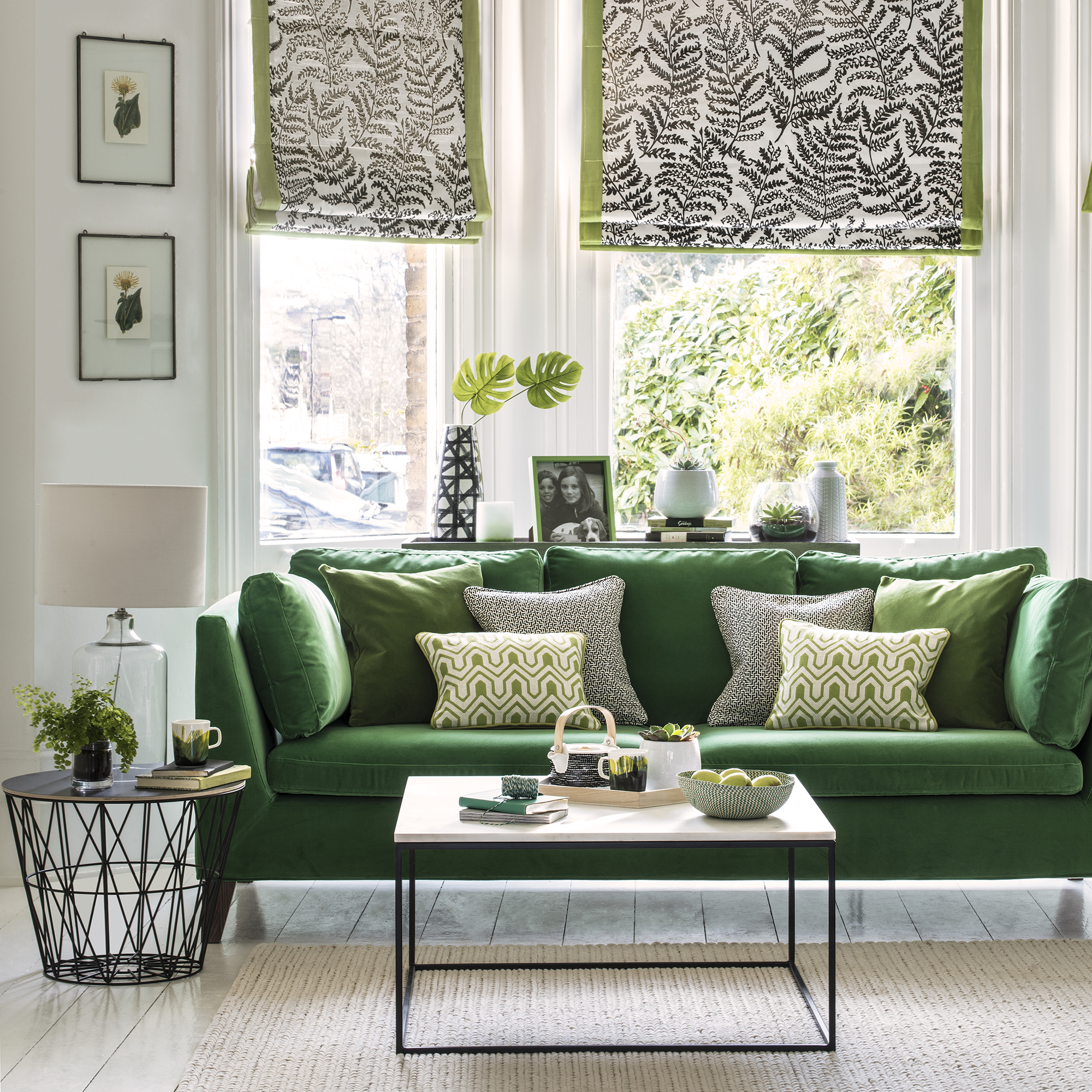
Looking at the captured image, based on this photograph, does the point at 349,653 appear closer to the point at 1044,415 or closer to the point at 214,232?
the point at 214,232

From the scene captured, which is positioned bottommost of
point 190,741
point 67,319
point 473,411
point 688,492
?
point 190,741

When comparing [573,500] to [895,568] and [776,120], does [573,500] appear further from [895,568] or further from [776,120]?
[776,120]

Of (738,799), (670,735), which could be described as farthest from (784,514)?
(738,799)

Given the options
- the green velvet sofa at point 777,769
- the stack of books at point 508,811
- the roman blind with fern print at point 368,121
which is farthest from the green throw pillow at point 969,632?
the roman blind with fern print at point 368,121

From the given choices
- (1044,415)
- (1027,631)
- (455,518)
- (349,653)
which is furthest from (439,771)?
(1044,415)

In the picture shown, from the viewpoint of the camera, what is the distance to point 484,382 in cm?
391

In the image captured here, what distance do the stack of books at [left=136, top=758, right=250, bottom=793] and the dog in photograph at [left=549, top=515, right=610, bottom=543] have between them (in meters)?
1.57

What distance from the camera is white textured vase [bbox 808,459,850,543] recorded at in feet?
13.0

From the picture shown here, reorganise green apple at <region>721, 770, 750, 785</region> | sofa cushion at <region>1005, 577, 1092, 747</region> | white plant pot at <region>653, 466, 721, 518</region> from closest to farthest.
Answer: green apple at <region>721, 770, 750, 785</region>, sofa cushion at <region>1005, 577, 1092, 747</region>, white plant pot at <region>653, 466, 721, 518</region>

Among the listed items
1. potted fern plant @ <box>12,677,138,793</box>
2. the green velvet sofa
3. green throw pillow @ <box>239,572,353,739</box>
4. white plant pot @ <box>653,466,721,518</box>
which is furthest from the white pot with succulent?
potted fern plant @ <box>12,677,138,793</box>

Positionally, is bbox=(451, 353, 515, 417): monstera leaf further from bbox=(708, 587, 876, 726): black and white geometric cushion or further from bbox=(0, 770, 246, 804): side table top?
bbox=(0, 770, 246, 804): side table top

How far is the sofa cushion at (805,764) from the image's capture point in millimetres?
2805

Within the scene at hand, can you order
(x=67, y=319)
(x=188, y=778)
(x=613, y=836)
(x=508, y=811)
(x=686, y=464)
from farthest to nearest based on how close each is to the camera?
(x=686, y=464) → (x=67, y=319) → (x=188, y=778) → (x=508, y=811) → (x=613, y=836)

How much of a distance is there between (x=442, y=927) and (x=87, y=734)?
0.96 meters
